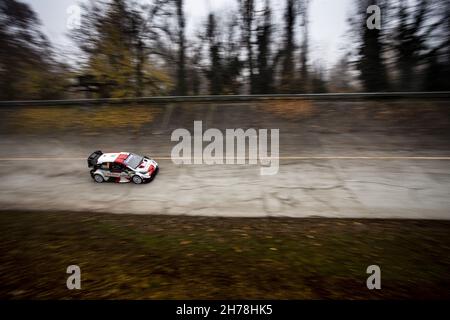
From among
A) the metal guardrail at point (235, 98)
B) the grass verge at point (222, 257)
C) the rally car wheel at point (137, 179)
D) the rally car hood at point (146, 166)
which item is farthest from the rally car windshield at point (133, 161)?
the metal guardrail at point (235, 98)

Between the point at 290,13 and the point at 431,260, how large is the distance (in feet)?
74.6

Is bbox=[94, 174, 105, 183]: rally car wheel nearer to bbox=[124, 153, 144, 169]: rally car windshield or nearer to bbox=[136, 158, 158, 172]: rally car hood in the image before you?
bbox=[124, 153, 144, 169]: rally car windshield

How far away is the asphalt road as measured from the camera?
32.1 ft

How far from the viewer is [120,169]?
37.0 ft

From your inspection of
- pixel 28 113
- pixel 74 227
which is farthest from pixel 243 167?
pixel 28 113

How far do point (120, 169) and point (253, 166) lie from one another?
18.4 feet

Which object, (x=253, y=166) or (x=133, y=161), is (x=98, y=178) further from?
(x=253, y=166)

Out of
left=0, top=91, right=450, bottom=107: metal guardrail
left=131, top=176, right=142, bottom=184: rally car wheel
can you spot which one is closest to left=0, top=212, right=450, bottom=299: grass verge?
left=131, top=176, right=142, bottom=184: rally car wheel

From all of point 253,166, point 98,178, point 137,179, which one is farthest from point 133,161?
point 253,166

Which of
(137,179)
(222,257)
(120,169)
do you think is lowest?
(222,257)

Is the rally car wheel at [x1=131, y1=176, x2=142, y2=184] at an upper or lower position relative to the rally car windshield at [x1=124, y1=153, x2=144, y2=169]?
lower

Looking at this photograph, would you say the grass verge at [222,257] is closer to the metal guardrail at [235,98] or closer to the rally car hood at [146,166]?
the rally car hood at [146,166]

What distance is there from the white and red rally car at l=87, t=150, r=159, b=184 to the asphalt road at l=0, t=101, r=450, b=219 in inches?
12.4

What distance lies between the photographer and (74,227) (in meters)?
7.91
